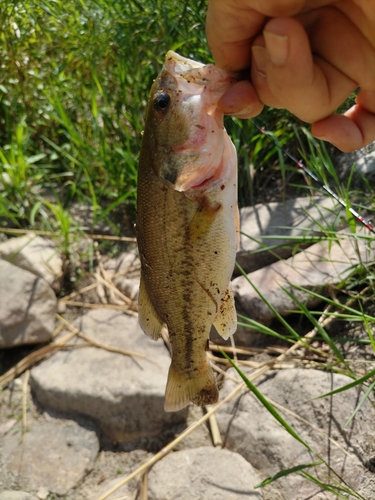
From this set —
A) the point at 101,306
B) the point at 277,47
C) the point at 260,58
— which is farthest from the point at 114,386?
the point at 277,47

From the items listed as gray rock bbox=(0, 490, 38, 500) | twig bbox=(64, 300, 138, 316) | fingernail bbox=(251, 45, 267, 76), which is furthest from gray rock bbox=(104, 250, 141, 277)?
fingernail bbox=(251, 45, 267, 76)

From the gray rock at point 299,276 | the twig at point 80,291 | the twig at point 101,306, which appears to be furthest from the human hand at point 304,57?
the twig at point 80,291

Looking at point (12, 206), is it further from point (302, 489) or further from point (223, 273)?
point (302, 489)

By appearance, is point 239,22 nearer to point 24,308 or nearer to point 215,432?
point 215,432

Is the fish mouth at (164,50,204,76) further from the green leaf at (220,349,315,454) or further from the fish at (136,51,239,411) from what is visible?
the green leaf at (220,349,315,454)

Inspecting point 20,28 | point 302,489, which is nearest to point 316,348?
point 302,489

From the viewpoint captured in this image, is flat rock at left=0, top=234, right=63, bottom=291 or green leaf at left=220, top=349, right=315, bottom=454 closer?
green leaf at left=220, top=349, right=315, bottom=454
